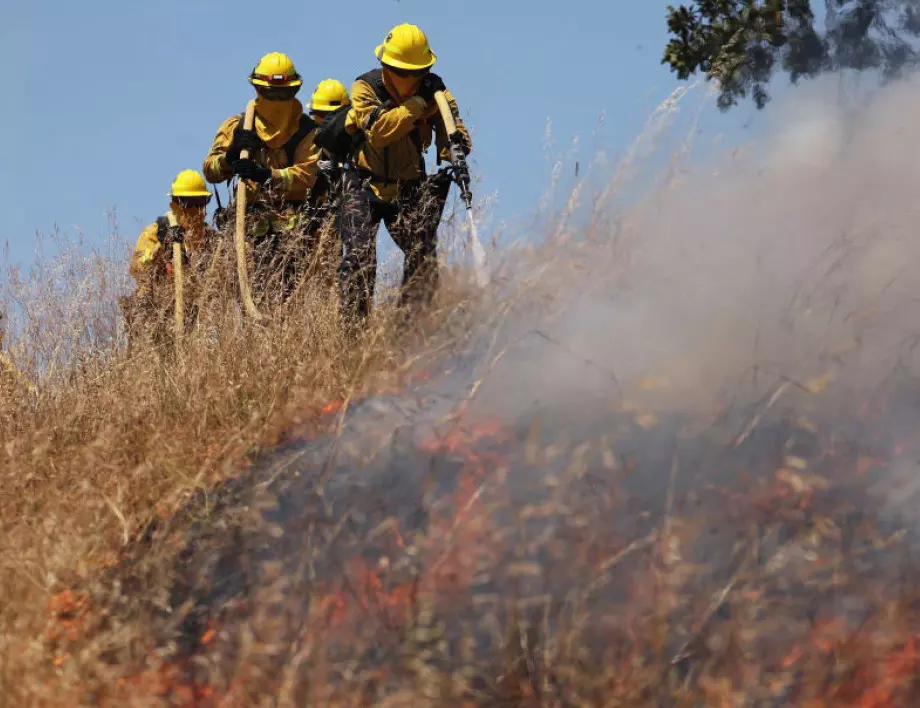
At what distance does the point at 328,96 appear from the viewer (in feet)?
27.4

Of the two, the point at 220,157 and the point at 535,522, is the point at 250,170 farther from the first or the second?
the point at 535,522

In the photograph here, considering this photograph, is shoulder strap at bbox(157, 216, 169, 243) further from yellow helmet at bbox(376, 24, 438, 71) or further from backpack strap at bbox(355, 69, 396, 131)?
yellow helmet at bbox(376, 24, 438, 71)

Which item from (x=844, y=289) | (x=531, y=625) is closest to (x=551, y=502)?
(x=531, y=625)

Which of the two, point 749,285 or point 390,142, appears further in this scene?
point 390,142

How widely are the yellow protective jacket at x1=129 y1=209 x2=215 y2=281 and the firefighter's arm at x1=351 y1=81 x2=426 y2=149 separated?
222cm

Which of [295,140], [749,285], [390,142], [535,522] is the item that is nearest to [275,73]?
[295,140]

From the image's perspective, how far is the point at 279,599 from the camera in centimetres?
234

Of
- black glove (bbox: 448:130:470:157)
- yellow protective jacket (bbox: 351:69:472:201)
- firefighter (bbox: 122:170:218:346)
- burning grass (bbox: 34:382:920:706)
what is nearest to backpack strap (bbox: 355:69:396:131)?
yellow protective jacket (bbox: 351:69:472:201)

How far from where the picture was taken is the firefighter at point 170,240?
674cm

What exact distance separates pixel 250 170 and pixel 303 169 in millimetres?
372

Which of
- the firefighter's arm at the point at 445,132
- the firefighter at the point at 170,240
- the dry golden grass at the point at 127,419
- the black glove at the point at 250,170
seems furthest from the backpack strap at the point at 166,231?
the firefighter's arm at the point at 445,132

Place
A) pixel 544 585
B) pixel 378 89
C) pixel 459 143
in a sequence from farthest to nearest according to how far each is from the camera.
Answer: pixel 378 89 → pixel 459 143 → pixel 544 585

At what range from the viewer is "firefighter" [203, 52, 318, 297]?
6.84 m

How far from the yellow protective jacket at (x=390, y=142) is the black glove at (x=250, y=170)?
135 cm
